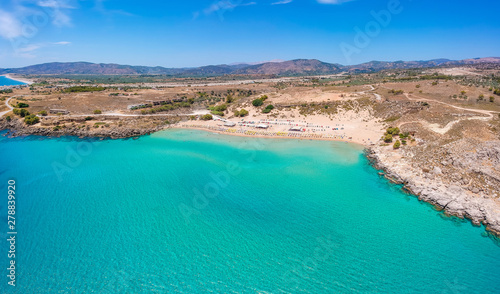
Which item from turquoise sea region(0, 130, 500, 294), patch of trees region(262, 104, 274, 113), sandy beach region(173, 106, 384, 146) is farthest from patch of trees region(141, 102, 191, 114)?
turquoise sea region(0, 130, 500, 294)

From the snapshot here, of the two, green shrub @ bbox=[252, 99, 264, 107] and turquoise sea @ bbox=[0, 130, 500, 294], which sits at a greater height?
green shrub @ bbox=[252, 99, 264, 107]

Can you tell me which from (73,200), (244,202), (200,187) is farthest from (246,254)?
(73,200)

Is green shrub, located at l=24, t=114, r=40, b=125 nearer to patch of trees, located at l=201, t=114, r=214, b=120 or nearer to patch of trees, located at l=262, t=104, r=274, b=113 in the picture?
patch of trees, located at l=201, t=114, r=214, b=120

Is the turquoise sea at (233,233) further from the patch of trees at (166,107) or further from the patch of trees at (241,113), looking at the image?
the patch of trees at (166,107)

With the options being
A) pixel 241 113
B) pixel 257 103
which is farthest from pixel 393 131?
pixel 257 103

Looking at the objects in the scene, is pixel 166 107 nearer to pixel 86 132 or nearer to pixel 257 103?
pixel 86 132

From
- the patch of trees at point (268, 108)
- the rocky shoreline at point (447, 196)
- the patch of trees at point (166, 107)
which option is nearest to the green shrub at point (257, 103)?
the patch of trees at point (268, 108)

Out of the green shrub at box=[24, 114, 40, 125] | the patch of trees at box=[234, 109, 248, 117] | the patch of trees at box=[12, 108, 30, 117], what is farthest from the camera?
the patch of trees at box=[234, 109, 248, 117]
